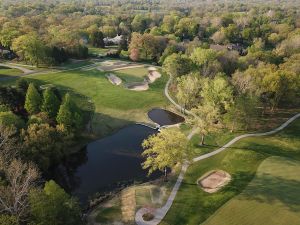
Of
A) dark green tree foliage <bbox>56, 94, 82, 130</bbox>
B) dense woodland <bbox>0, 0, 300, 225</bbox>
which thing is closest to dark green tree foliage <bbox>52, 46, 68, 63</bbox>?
dense woodland <bbox>0, 0, 300, 225</bbox>

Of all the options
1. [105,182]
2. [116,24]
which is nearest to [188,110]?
[105,182]

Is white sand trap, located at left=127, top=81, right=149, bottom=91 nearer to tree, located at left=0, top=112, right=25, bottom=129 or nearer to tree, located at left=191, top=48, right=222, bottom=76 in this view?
tree, located at left=191, top=48, right=222, bottom=76

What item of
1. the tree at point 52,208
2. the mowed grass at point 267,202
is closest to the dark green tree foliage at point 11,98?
the tree at point 52,208

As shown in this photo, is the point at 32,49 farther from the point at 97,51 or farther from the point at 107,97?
the point at 97,51

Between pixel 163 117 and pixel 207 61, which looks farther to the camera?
pixel 207 61

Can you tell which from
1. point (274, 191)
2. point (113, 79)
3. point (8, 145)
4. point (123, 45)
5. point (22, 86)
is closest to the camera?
point (274, 191)

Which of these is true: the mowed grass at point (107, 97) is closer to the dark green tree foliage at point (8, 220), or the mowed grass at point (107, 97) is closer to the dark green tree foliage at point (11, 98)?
the dark green tree foliage at point (11, 98)

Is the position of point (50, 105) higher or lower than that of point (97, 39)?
lower

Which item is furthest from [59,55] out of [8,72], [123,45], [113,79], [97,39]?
[97,39]
